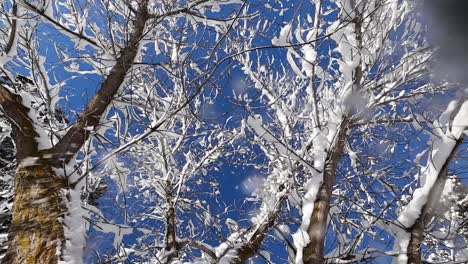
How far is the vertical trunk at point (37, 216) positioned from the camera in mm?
2170

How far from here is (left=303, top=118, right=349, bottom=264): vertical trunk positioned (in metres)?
2.66

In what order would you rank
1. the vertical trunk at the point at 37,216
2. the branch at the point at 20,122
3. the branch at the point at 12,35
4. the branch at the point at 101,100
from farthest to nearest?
the branch at the point at 12,35
the branch at the point at 101,100
the branch at the point at 20,122
the vertical trunk at the point at 37,216

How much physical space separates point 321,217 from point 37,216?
226 cm

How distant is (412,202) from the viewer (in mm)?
2812

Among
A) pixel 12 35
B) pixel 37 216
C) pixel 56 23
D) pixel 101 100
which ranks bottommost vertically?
pixel 37 216

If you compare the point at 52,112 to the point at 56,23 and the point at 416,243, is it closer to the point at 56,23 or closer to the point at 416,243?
the point at 56,23

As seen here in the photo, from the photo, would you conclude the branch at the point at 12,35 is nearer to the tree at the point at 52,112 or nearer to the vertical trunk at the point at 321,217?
the tree at the point at 52,112

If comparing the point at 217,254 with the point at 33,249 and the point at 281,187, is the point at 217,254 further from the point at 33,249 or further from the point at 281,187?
the point at 33,249

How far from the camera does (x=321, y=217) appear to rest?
2.86m

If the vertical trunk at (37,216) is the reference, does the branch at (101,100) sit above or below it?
above

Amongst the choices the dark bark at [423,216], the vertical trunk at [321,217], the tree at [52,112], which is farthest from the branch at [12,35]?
the dark bark at [423,216]

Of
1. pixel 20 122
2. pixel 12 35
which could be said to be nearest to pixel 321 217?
pixel 20 122

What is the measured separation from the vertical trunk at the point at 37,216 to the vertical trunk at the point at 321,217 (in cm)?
191

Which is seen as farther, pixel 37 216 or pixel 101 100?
pixel 101 100
